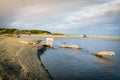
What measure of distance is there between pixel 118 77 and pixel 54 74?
9.90 metres

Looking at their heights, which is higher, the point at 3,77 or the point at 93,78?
the point at 3,77

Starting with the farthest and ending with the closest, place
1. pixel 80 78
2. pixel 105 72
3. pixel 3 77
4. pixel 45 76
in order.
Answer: pixel 105 72 < pixel 80 78 < pixel 45 76 < pixel 3 77

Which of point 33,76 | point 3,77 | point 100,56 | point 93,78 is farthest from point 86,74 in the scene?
point 100,56

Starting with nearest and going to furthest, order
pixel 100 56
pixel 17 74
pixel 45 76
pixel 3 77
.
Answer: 1. pixel 3 77
2. pixel 17 74
3. pixel 45 76
4. pixel 100 56

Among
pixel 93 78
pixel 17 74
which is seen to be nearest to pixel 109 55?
pixel 93 78

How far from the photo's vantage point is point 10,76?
20797 mm

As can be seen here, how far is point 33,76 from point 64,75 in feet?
20.4

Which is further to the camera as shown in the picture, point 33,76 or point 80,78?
point 80,78

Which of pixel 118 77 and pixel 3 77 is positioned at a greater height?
pixel 3 77

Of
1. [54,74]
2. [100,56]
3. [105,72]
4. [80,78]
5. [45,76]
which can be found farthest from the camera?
[100,56]

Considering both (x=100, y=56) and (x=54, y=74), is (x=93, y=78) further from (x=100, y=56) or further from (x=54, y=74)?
(x=100, y=56)

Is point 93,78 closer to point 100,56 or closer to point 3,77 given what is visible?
point 3,77

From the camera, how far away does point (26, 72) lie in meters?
23.7

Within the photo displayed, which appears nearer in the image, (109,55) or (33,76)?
(33,76)
